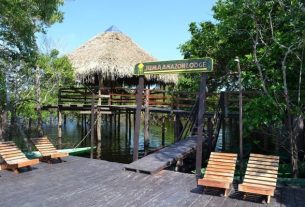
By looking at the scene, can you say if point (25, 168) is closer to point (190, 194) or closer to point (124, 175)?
point (124, 175)

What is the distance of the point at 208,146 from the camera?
13883mm

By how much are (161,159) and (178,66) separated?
2.49 m

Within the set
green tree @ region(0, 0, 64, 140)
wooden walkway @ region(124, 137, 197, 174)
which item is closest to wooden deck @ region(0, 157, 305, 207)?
wooden walkway @ region(124, 137, 197, 174)

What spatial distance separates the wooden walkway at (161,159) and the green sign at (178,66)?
2284mm

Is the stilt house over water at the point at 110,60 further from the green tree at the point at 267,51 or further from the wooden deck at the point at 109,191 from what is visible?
the wooden deck at the point at 109,191

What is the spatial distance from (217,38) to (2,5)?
23.5 feet

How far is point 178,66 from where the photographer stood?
932cm

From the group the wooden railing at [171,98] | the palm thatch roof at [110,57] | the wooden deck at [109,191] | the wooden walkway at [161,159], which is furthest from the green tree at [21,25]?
the palm thatch roof at [110,57]

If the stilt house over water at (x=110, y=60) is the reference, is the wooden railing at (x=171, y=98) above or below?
below

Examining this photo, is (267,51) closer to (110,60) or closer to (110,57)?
(110,60)

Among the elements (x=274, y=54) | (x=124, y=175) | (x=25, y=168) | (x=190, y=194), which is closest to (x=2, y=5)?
(x=25, y=168)

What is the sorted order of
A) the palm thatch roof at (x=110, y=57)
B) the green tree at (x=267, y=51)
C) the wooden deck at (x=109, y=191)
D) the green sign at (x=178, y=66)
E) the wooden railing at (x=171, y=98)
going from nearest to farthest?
the wooden deck at (x=109, y=191) → the green sign at (x=178, y=66) → the green tree at (x=267, y=51) → the wooden railing at (x=171, y=98) → the palm thatch roof at (x=110, y=57)

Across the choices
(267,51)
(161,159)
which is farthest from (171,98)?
(161,159)

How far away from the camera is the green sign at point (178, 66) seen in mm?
8898
